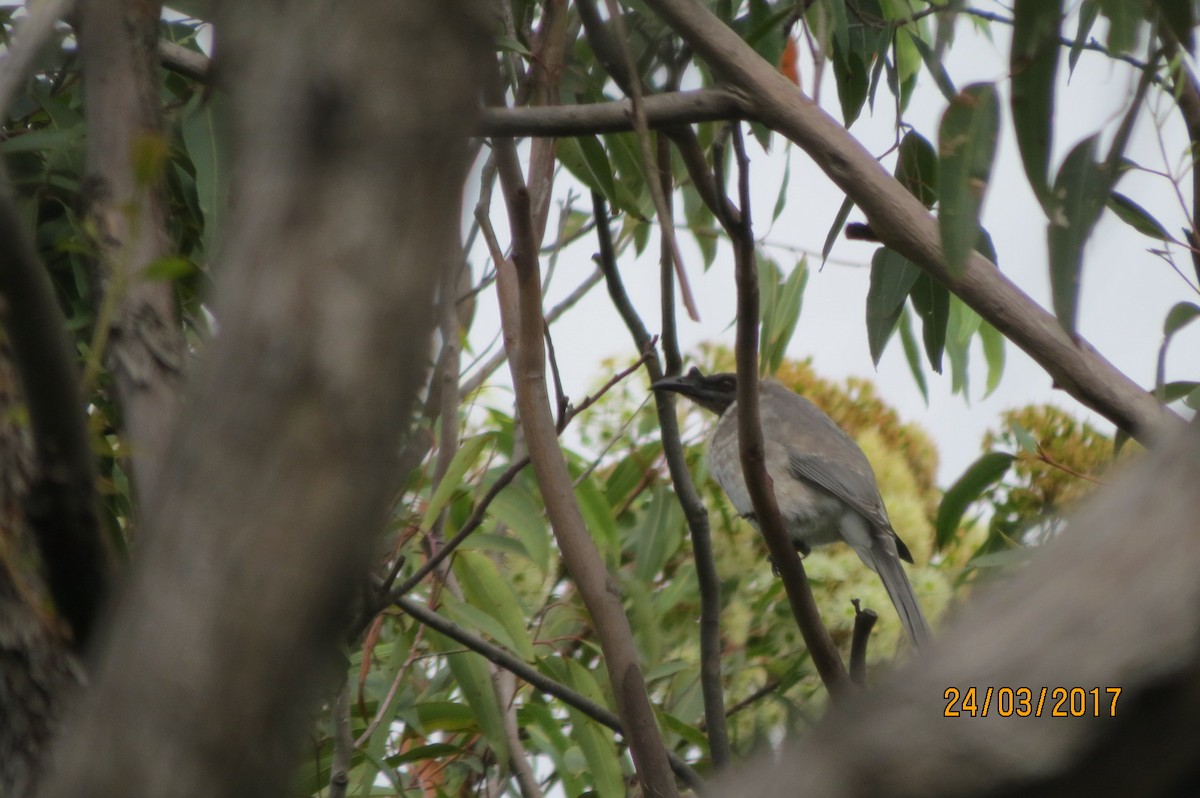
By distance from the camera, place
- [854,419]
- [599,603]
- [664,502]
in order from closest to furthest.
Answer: [599,603]
[664,502]
[854,419]

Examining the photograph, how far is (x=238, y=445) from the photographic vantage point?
678mm

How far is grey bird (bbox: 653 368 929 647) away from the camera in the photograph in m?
5.02

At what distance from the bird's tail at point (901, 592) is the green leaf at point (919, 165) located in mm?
1144

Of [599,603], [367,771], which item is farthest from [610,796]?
[599,603]

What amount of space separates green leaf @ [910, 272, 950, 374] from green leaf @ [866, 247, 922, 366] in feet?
0.55

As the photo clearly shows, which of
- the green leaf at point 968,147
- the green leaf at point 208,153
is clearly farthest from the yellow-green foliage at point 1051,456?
the green leaf at point 208,153

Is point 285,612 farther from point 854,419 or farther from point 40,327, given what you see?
point 854,419

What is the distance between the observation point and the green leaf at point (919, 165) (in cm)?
274

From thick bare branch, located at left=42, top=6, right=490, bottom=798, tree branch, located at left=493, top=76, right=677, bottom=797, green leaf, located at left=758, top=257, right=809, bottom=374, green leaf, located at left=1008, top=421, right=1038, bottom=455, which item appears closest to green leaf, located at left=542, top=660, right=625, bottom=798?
tree branch, located at left=493, top=76, right=677, bottom=797

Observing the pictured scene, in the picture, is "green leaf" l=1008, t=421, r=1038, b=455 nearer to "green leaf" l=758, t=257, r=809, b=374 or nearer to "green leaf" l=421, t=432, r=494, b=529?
"green leaf" l=758, t=257, r=809, b=374

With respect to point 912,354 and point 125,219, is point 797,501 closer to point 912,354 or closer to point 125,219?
point 912,354

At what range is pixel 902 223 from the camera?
207 cm

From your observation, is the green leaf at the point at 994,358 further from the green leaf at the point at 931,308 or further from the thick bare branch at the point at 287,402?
the thick bare branch at the point at 287,402

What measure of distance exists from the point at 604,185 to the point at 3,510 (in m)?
1.57
